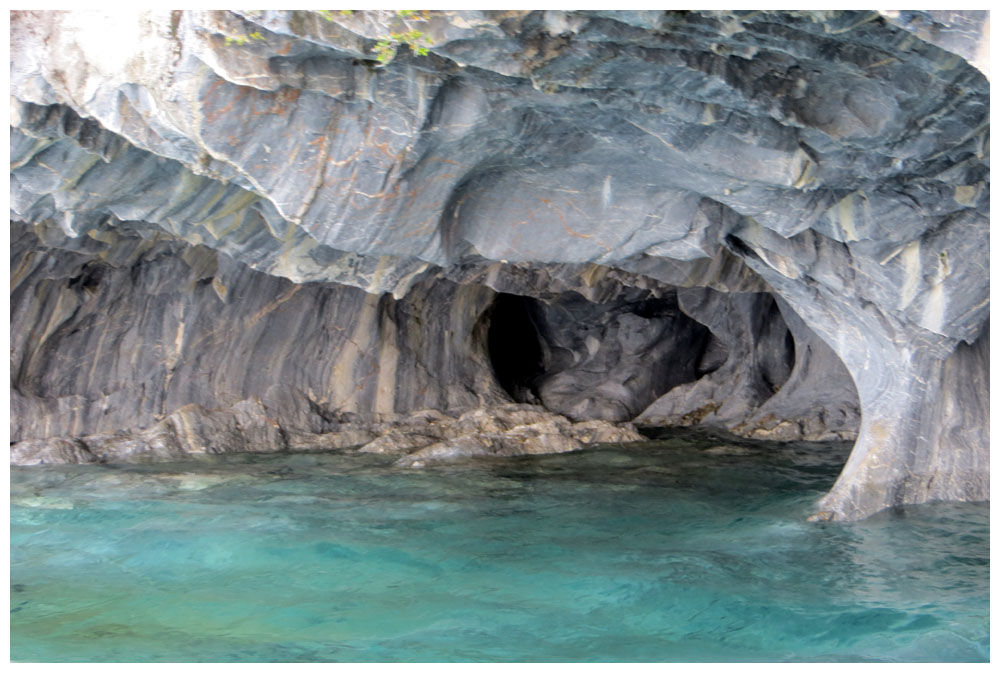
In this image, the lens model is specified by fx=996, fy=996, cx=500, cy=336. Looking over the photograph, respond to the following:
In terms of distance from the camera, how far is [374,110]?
7.39 metres

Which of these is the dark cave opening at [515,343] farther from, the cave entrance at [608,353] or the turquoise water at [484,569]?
the turquoise water at [484,569]

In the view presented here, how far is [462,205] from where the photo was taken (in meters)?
9.17

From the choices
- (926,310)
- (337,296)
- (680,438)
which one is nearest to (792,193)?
(926,310)

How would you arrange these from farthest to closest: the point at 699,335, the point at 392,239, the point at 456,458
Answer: the point at 699,335, the point at 456,458, the point at 392,239

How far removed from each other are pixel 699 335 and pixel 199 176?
11.7 m

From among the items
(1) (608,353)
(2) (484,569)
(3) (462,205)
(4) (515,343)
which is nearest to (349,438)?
(1) (608,353)

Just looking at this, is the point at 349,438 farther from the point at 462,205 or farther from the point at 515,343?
the point at 462,205

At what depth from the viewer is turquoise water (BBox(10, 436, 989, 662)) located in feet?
21.7

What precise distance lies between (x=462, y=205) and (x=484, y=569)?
3.27 meters

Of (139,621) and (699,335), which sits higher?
(699,335)

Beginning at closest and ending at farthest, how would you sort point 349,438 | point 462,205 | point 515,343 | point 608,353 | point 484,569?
point 484,569, point 462,205, point 349,438, point 608,353, point 515,343

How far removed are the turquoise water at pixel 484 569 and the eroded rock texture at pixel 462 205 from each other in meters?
1.27

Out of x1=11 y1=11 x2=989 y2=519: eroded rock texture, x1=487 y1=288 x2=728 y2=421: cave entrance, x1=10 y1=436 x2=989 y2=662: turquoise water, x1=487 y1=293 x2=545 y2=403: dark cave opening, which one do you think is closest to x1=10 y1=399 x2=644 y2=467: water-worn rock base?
x1=11 y1=11 x2=989 y2=519: eroded rock texture

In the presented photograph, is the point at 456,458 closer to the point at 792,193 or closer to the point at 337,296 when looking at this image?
the point at 337,296
